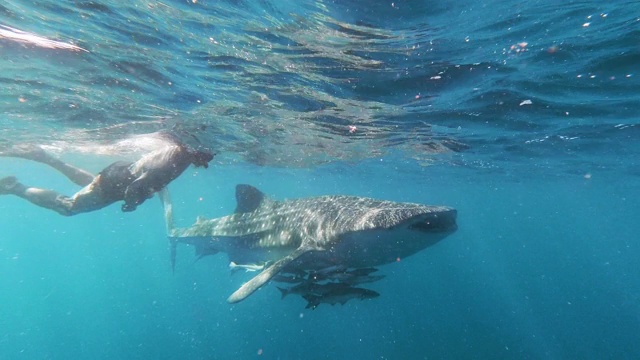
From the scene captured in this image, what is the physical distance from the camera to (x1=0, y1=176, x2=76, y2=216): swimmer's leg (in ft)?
36.6

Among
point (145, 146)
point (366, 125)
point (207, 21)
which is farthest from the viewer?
point (145, 146)

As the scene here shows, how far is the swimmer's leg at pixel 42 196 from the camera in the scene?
11150 mm

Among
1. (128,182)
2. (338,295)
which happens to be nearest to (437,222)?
(338,295)

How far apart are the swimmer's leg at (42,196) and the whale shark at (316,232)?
4001mm

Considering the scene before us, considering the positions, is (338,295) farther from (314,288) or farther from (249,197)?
(249,197)

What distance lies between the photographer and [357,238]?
8023 mm

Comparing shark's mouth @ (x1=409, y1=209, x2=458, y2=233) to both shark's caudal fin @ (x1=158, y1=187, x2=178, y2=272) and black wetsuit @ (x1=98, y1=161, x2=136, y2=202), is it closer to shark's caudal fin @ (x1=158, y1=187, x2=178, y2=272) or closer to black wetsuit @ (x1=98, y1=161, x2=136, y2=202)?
black wetsuit @ (x1=98, y1=161, x2=136, y2=202)

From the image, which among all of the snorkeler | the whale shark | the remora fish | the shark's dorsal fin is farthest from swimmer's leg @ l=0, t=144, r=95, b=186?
the remora fish

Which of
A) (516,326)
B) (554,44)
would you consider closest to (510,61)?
(554,44)

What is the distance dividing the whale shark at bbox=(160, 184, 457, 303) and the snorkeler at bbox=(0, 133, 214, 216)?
8.60 ft

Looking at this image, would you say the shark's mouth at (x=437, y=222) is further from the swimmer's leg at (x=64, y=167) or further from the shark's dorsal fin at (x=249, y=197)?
the swimmer's leg at (x=64, y=167)

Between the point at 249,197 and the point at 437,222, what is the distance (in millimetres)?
7329

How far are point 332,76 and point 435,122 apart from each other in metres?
6.76

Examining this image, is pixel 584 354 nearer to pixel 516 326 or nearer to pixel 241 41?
pixel 516 326
